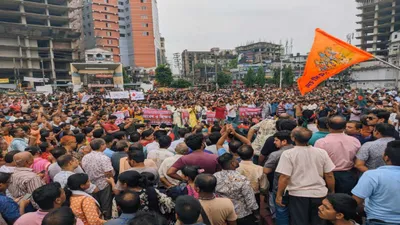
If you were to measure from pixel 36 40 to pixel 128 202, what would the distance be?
5719cm

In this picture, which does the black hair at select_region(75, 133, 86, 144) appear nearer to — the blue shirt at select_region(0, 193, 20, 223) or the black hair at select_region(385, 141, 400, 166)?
the blue shirt at select_region(0, 193, 20, 223)

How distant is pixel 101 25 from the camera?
6234 cm

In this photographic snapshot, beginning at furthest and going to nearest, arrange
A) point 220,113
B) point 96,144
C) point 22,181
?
point 220,113 < point 96,144 < point 22,181

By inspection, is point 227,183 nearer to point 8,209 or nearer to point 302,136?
point 302,136

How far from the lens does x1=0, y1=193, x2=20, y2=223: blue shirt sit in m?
2.70

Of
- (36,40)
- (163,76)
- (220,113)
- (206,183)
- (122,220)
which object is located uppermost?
(36,40)

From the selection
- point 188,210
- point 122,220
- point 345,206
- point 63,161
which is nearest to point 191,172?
point 188,210

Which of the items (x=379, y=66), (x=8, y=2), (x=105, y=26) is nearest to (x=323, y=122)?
(x=379, y=66)

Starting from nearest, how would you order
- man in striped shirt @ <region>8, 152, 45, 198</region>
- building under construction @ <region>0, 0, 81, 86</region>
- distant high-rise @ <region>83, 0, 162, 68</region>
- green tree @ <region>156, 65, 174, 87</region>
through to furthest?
man in striped shirt @ <region>8, 152, 45, 198</region>, building under construction @ <region>0, 0, 81, 86</region>, green tree @ <region>156, 65, 174, 87</region>, distant high-rise @ <region>83, 0, 162, 68</region>

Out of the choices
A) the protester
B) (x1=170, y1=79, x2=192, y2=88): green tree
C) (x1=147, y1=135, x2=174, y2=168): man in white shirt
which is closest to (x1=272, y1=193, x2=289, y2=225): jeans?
the protester

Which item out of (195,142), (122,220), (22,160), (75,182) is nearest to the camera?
(122,220)

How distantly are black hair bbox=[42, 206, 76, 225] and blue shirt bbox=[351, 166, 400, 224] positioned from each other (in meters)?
2.47

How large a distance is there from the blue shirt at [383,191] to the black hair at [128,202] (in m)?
2.00

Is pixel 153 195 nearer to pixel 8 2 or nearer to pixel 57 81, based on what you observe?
pixel 57 81
